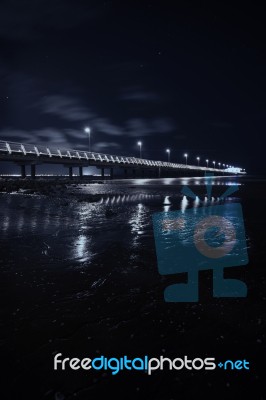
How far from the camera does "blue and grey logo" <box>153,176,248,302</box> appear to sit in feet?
14.1

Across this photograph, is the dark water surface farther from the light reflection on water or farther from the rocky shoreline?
the rocky shoreline

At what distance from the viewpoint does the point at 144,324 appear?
10.7 ft

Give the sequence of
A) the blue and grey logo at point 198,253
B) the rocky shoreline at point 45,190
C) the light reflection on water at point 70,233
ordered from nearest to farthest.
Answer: the blue and grey logo at point 198,253
the light reflection on water at point 70,233
the rocky shoreline at point 45,190

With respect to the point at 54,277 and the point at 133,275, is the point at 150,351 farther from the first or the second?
the point at 54,277

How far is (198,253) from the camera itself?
629 cm

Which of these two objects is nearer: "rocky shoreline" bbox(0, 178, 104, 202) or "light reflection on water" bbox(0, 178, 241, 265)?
"light reflection on water" bbox(0, 178, 241, 265)

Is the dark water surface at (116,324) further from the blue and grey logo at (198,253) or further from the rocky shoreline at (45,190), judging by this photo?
the rocky shoreline at (45,190)

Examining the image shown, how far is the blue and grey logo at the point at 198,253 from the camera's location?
14.1 feet

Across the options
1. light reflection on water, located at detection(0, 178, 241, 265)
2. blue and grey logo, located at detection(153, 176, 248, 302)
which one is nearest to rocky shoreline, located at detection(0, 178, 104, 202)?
light reflection on water, located at detection(0, 178, 241, 265)

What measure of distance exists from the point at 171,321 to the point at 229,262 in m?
2.74

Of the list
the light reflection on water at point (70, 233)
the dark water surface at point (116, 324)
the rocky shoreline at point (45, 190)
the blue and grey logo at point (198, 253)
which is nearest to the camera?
the dark water surface at point (116, 324)

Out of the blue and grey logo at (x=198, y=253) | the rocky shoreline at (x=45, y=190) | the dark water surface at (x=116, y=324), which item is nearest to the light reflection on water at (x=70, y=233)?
the dark water surface at (x=116, y=324)

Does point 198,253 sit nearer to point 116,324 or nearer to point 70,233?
point 116,324

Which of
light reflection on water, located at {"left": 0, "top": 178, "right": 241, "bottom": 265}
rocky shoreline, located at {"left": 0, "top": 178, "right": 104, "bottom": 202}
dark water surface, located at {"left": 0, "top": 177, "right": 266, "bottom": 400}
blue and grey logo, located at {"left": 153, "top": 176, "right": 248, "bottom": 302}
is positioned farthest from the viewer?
rocky shoreline, located at {"left": 0, "top": 178, "right": 104, "bottom": 202}
